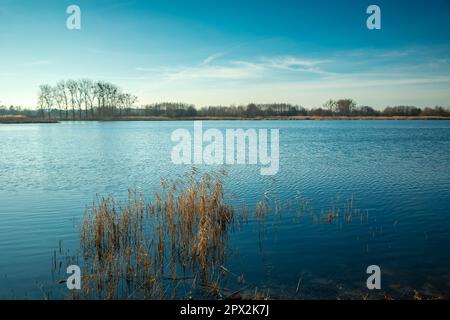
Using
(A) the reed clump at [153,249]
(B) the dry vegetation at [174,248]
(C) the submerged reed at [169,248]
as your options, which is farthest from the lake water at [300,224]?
(A) the reed clump at [153,249]

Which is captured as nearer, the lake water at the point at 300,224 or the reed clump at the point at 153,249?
the reed clump at the point at 153,249

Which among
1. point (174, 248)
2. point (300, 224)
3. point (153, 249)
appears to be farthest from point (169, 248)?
point (300, 224)

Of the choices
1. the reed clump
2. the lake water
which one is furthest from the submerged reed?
the lake water

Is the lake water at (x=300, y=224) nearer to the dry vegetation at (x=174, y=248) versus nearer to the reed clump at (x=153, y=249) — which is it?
the dry vegetation at (x=174, y=248)

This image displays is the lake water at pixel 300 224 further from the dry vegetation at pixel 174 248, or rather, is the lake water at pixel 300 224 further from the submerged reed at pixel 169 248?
the submerged reed at pixel 169 248

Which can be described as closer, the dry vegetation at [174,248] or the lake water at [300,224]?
the dry vegetation at [174,248]

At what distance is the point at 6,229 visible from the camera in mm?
10562

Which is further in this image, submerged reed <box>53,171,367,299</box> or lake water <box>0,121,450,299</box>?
lake water <box>0,121,450,299</box>

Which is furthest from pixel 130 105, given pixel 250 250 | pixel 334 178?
pixel 250 250

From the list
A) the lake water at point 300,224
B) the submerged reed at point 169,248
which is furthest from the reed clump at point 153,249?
the lake water at point 300,224

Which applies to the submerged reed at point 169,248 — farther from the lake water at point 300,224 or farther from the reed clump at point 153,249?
the lake water at point 300,224

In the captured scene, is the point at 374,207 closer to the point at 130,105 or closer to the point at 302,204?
the point at 302,204

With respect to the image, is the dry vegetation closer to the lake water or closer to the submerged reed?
the submerged reed
